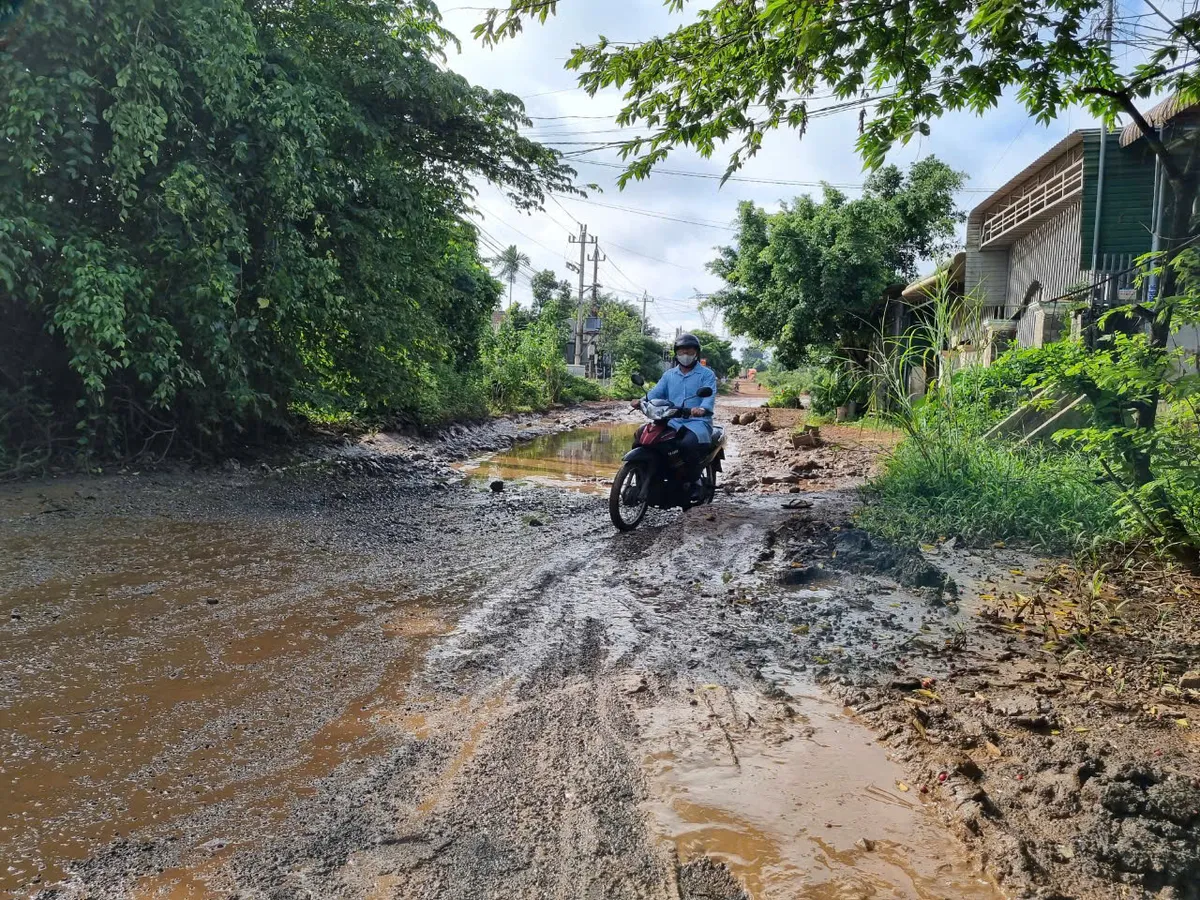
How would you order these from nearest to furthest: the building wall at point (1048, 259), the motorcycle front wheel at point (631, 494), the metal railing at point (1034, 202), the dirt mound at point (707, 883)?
the dirt mound at point (707, 883), the motorcycle front wheel at point (631, 494), the metal railing at point (1034, 202), the building wall at point (1048, 259)

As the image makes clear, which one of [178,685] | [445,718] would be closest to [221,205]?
[178,685]

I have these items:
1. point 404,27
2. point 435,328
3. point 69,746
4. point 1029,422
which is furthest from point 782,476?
point 69,746

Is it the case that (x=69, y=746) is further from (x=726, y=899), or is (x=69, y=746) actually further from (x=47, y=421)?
(x=47, y=421)

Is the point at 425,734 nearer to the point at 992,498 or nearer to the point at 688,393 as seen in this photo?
the point at 688,393

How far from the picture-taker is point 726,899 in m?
2.13

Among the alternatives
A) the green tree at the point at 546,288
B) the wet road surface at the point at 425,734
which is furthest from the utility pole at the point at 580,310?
the wet road surface at the point at 425,734

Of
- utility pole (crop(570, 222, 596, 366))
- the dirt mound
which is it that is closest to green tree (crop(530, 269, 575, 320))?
utility pole (crop(570, 222, 596, 366))

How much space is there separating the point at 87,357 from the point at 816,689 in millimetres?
6576

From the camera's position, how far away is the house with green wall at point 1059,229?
12617mm

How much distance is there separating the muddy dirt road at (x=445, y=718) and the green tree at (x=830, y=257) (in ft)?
51.8

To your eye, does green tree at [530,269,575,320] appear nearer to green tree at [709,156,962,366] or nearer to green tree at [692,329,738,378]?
green tree at [692,329,738,378]

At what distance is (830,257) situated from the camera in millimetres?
21641

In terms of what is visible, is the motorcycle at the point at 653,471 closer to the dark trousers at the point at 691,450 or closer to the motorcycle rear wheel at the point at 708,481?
the dark trousers at the point at 691,450

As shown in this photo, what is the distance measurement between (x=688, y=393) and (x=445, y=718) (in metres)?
5.11
